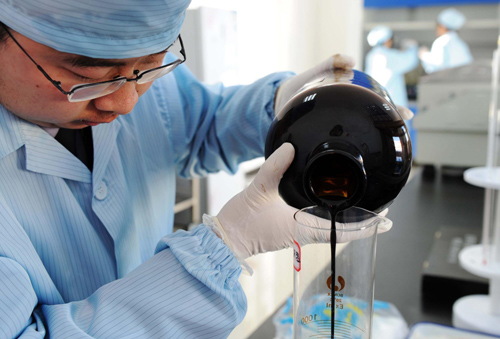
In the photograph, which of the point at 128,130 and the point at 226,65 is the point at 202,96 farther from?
the point at 226,65

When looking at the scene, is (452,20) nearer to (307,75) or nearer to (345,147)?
(307,75)

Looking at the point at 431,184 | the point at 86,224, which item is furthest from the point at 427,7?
the point at 86,224

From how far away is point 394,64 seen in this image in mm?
6418

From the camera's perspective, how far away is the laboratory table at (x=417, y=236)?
1354mm

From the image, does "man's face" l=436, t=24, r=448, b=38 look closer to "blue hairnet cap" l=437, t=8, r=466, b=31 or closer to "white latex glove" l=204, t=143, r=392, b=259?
"blue hairnet cap" l=437, t=8, r=466, b=31

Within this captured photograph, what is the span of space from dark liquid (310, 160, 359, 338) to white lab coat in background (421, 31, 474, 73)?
6.01 meters

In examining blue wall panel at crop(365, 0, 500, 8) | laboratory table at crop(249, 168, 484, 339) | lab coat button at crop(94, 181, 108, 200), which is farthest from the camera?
blue wall panel at crop(365, 0, 500, 8)

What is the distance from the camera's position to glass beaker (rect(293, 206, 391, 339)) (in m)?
0.70

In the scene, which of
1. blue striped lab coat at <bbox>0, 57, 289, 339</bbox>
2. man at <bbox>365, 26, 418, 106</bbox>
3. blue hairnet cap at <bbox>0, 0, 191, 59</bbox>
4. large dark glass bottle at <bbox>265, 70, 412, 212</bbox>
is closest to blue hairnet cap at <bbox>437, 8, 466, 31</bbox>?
man at <bbox>365, 26, 418, 106</bbox>

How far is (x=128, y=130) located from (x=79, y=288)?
1.25 feet

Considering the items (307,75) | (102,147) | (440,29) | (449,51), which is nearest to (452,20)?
(440,29)

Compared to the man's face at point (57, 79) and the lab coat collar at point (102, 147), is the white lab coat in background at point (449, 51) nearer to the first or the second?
the lab coat collar at point (102, 147)

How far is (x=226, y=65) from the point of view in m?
3.92

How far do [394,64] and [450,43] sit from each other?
757 mm
